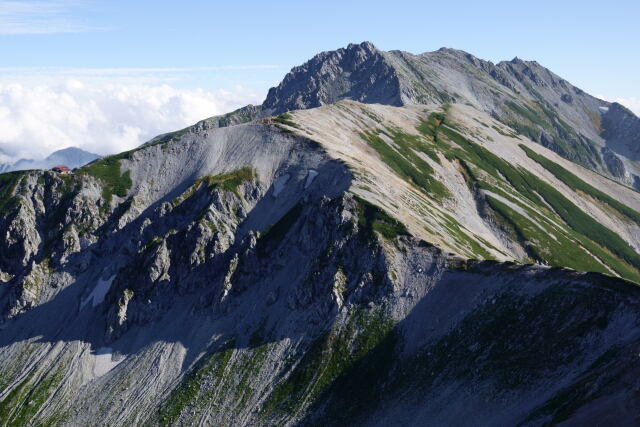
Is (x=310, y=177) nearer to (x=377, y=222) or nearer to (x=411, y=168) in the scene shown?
(x=377, y=222)

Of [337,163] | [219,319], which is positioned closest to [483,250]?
[337,163]

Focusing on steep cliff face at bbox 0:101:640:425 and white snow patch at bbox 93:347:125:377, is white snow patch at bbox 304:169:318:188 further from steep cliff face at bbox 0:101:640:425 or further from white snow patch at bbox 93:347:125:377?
white snow patch at bbox 93:347:125:377

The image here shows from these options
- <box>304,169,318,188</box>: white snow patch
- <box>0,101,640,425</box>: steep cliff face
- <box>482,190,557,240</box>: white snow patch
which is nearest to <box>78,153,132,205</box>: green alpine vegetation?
<box>0,101,640,425</box>: steep cliff face

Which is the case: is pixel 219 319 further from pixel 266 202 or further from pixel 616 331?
pixel 616 331

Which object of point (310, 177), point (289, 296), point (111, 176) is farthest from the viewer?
point (111, 176)

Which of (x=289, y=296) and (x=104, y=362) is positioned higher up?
(x=289, y=296)

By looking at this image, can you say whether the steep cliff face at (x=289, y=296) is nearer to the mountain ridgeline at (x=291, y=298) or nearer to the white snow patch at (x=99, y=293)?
the mountain ridgeline at (x=291, y=298)

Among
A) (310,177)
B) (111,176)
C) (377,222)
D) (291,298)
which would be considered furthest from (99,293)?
(377,222)

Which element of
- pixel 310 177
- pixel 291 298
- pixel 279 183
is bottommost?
pixel 291 298

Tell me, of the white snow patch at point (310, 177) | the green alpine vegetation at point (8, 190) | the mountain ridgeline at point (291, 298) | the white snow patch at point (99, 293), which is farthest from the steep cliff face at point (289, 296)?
the green alpine vegetation at point (8, 190)
